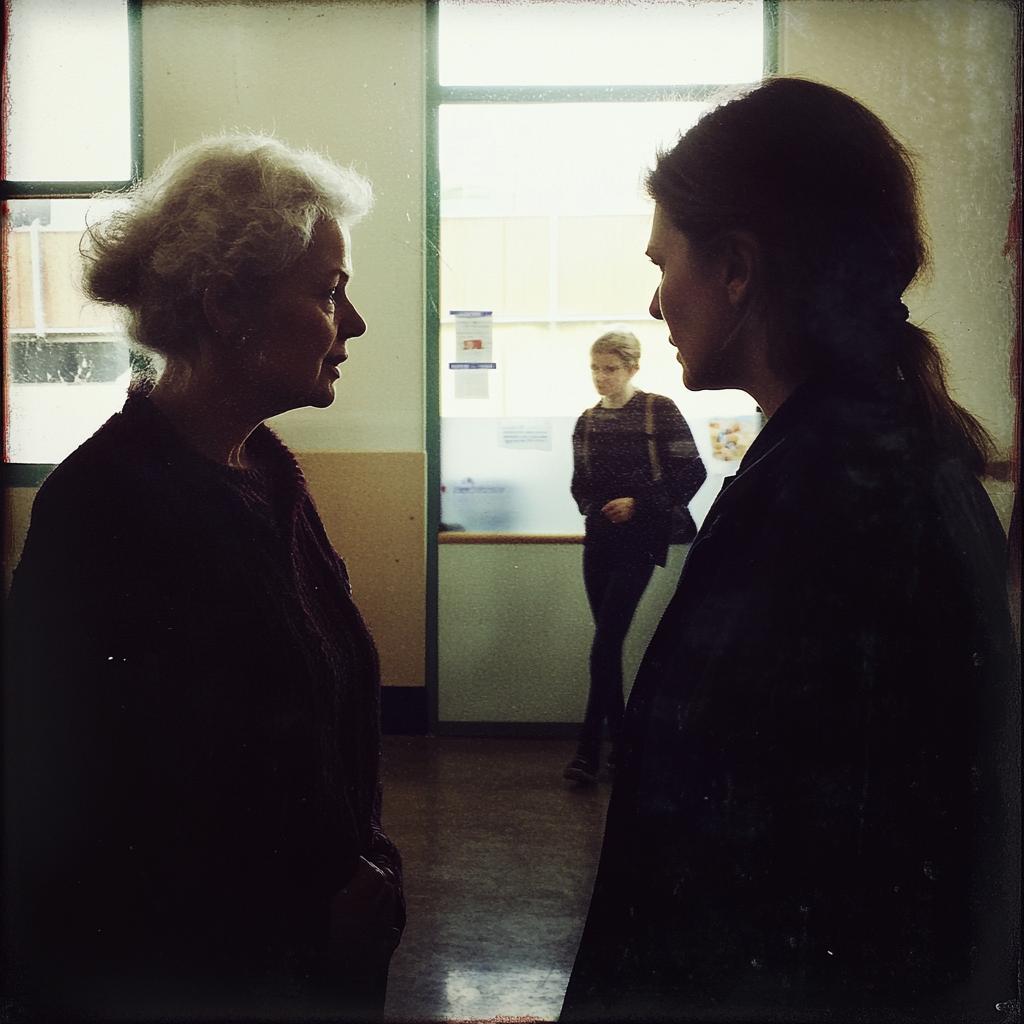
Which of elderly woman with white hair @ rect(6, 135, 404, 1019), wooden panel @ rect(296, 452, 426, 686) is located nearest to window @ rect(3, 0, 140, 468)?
elderly woman with white hair @ rect(6, 135, 404, 1019)

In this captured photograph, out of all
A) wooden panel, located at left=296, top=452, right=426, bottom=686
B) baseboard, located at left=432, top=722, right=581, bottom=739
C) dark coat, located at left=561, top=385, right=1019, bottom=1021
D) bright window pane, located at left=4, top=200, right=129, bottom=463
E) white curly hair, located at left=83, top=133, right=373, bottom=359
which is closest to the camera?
dark coat, located at left=561, top=385, right=1019, bottom=1021

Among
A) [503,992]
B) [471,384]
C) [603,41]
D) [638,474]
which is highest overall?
[603,41]

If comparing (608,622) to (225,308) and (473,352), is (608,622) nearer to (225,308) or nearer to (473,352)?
(473,352)

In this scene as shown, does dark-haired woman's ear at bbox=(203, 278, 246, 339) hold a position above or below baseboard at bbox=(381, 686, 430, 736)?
above

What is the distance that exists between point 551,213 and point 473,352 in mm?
254

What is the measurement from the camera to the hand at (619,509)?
1267mm

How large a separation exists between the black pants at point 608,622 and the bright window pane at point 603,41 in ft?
A: 2.22

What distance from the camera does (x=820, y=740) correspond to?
77 cm

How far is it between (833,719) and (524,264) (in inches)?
32.2

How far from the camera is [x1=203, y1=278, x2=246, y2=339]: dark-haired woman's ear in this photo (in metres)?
0.88

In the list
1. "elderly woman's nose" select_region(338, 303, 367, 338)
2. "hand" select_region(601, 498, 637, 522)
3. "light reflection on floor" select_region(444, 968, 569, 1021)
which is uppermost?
"elderly woman's nose" select_region(338, 303, 367, 338)

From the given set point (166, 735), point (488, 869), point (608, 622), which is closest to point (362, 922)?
point (166, 735)

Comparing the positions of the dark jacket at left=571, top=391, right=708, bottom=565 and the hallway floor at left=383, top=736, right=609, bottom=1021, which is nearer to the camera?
the dark jacket at left=571, top=391, right=708, bottom=565

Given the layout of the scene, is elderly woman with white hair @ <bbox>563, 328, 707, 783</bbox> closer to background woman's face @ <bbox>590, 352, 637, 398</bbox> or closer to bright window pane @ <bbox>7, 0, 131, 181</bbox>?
background woman's face @ <bbox>590, 352, 637, 398</bbox>
